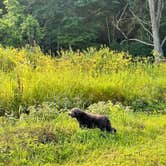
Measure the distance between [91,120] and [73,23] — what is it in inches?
682

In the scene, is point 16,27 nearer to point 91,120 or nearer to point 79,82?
point 79,82

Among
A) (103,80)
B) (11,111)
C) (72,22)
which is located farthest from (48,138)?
(72,22)

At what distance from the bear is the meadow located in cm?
11

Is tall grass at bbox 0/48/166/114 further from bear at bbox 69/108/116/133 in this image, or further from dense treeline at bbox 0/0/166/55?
dense treeline at bbox 0/0/166/55

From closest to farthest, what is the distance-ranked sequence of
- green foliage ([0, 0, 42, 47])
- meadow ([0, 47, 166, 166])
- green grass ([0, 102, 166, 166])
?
green grass ([0, 102, 166, 166])
meadow ([0, 47, 166, 166])
green foliage ([0, 0, 42, 47])

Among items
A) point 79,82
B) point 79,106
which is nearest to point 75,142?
point 79,106

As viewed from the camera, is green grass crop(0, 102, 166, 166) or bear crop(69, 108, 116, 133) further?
bear crop(69, 108, 116, 133)

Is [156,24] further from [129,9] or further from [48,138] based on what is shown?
[48,138]

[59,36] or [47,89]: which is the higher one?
[47,89]

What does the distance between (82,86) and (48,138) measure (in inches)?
132

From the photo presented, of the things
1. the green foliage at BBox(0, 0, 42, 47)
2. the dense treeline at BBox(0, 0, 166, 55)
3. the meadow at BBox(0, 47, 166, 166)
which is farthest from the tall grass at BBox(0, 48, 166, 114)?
the dense treeline at BBox(0, 0, 166, 55)

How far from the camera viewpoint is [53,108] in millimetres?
7613

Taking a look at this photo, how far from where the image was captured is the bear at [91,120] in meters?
6.26

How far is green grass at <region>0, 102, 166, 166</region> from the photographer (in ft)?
17.5
